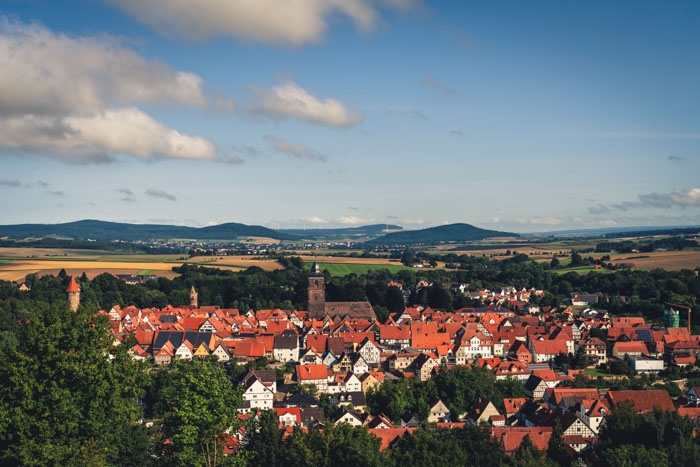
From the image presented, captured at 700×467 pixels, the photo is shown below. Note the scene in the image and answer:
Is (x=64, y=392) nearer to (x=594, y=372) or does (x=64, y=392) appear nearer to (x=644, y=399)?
(x=644, y=399)

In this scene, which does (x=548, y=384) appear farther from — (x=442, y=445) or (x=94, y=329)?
(x=94, y=329)

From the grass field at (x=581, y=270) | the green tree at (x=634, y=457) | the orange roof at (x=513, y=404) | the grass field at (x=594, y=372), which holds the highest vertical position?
the grass field at (x=581, y=270)

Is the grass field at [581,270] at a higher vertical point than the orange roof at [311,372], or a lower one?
higher

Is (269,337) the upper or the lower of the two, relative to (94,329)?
lower

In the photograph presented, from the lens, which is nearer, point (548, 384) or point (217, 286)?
point (548, 384)

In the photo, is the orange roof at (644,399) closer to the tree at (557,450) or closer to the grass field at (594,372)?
the tree at (557,450)

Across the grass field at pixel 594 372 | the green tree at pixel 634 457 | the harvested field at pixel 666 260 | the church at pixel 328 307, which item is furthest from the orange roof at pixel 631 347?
→ the harvested field at pixel 666 260

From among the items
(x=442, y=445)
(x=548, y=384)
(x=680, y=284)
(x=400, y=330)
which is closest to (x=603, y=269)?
(x=680, y=284)
